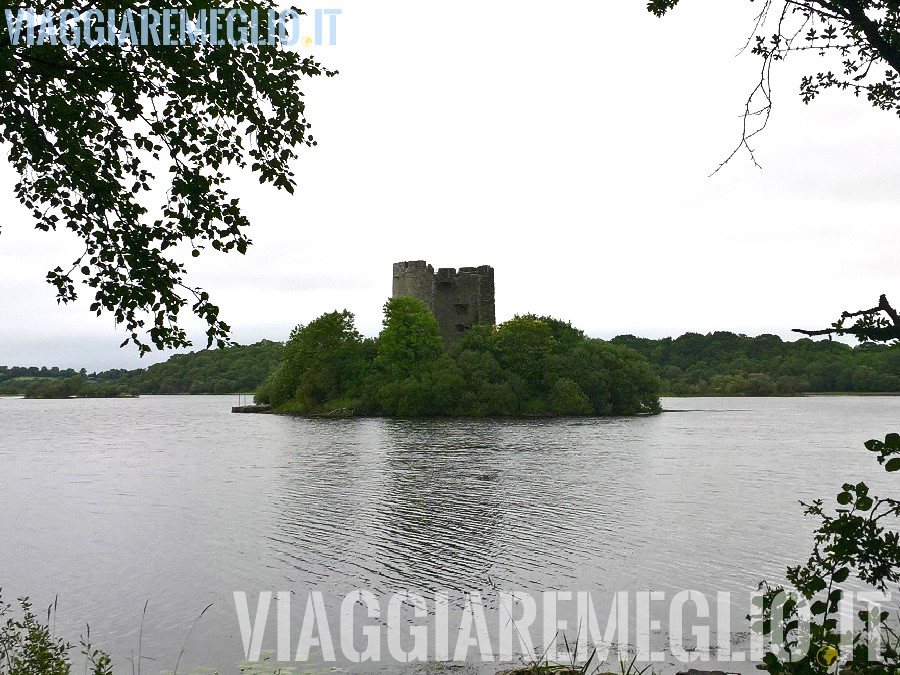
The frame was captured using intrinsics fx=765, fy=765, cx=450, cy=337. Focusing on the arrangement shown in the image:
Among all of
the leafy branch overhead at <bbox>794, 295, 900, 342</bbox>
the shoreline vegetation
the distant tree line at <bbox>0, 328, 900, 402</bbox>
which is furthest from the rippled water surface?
the shoreline vegetation

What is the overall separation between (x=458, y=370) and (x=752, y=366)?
2572 inches

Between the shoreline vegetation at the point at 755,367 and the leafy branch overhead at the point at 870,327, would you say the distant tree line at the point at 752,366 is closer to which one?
the shoreline vegetation at the point at 755,367

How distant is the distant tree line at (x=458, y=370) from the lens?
5625 centimetres

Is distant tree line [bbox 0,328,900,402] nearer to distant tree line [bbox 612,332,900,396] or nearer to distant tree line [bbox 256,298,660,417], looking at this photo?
distant tree line [bbox 256,298,660,417]

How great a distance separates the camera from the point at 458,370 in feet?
184

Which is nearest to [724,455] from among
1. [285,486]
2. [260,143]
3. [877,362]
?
[285,486]

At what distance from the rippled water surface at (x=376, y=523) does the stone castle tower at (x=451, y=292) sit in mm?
28251

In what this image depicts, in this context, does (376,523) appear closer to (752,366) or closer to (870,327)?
(870,327)

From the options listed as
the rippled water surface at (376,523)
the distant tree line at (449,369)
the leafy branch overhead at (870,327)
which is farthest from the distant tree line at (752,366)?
the leafy branch overhead at (870,327)

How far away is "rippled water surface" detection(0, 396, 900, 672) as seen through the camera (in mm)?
10055

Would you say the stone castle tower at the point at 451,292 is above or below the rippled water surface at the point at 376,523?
above

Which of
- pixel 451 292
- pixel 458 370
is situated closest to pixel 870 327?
pixel 458 370

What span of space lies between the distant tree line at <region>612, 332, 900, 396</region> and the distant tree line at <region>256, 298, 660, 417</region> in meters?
42.5

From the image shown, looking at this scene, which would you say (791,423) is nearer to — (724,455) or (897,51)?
(724,455)
